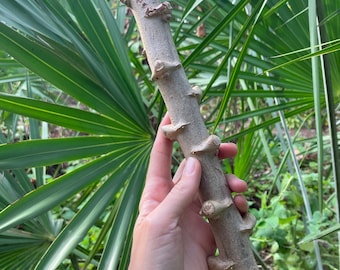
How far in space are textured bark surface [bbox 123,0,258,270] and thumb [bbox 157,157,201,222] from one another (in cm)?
1

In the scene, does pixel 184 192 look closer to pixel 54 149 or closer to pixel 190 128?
pixel 190 128

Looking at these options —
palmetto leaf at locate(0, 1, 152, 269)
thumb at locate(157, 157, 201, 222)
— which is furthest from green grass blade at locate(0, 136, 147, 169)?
thumb at locate(157, 157, 201, 222)

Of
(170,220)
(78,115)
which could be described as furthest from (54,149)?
(170,220)

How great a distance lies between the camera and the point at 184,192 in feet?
1.89

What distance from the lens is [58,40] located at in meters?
0.72

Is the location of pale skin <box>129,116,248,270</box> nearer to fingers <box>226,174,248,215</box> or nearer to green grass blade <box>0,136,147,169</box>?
fingers <box>226,174,248,215</box>

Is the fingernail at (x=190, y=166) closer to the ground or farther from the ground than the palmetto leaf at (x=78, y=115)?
closer to the ground

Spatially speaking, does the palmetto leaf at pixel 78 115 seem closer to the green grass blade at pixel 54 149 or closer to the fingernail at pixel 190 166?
the green grass blade at pixel 54 149

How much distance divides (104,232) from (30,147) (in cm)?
32

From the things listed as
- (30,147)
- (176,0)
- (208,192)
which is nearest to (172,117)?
(208,192)

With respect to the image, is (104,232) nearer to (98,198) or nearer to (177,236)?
(98,198)

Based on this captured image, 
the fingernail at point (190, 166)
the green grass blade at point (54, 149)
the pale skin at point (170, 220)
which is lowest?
the pale skin at point (170, 220)

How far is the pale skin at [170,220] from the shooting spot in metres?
0.59

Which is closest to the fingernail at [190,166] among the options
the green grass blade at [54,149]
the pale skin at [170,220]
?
the pale skin at [170,220]
